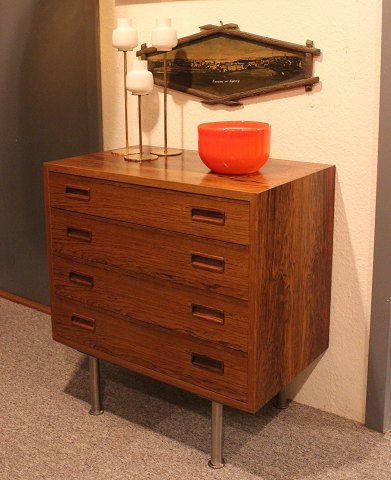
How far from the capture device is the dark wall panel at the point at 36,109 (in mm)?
2504

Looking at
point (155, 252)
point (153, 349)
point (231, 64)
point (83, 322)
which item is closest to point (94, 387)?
point (83, 322)

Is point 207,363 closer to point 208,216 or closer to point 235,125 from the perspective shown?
point 208,216

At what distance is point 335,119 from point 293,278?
1.54ft

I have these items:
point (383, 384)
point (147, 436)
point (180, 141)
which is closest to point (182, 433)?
point (147, 436)

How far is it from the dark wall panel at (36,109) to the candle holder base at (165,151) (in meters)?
0.34

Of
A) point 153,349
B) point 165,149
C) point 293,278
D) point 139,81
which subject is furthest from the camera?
point 165,149

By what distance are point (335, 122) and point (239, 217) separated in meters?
0.49

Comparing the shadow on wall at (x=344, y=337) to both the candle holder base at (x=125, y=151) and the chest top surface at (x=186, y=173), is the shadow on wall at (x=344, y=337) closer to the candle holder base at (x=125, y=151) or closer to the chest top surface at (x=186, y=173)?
the chest top surface at (x=186, y=173)

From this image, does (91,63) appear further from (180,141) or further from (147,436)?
(147,436)

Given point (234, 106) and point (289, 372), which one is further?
point (234, 106)

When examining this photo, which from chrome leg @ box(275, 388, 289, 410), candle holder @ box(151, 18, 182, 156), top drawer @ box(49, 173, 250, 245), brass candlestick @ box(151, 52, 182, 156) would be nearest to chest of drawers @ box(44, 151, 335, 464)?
top drawer @ box(49, 173, 250, 245)

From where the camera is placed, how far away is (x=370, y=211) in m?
1.95

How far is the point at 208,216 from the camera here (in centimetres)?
174

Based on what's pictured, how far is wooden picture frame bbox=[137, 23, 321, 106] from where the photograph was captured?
78.2 inches
